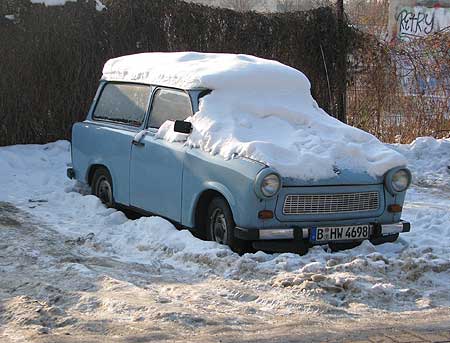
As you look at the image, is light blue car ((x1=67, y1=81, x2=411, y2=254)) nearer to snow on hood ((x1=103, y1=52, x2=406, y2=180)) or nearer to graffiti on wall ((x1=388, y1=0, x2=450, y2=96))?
snow on hood ((x1=103, y1=52, x2=406, y2=180))

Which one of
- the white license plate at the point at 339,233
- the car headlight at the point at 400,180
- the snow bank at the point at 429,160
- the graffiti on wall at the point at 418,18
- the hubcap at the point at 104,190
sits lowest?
the snow bank at the point at 429,160

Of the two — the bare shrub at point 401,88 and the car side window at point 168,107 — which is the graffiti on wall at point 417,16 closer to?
the bare shrub at point 401,88

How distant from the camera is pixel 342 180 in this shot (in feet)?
24.6

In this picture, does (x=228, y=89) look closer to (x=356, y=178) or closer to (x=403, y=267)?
(x=356, y=178)

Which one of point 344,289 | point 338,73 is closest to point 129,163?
point 344,289

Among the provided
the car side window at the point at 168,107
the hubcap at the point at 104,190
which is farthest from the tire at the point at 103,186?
the car side window at the point at 168,107

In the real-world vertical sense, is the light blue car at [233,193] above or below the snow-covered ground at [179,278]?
above

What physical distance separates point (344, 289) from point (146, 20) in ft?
29.7

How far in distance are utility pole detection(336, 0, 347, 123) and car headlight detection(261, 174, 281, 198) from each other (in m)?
9.43

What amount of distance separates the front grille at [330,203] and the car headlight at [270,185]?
183 mm

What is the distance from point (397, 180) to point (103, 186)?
362 cm

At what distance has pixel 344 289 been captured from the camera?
6.54 m

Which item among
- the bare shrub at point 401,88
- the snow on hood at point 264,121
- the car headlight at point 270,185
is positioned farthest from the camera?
the bare shrub at point 401,88

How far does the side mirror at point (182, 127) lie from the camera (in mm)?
8117
